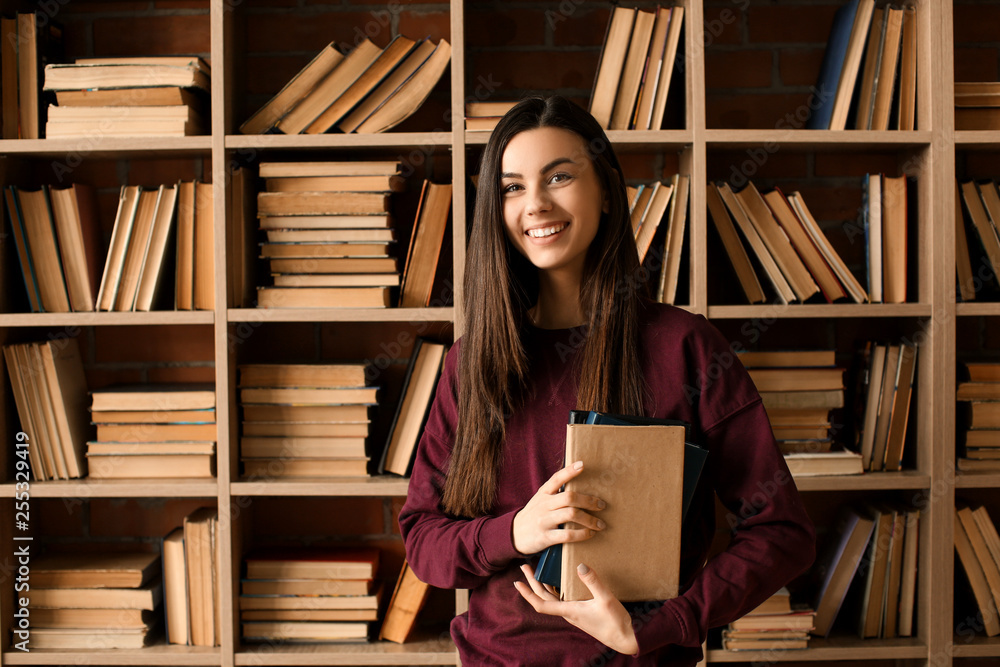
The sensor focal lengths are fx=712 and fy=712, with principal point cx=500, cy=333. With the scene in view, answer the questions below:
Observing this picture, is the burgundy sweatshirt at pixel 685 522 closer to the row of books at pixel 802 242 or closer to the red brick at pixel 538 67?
the row of books at pixel 802 242

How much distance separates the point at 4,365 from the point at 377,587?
3.27ft

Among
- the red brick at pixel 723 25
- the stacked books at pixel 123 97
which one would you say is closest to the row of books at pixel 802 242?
the red brick at pixel 723 25

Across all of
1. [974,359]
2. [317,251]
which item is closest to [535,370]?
[317,251]

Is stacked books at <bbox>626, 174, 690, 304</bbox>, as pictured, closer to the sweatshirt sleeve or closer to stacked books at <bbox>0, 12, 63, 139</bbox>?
the sweatshirt sleeve

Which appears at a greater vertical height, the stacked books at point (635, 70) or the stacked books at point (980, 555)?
the stacked books at point (635, 70)

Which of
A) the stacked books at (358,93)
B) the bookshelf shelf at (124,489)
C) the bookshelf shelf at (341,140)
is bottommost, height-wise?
the bookshelf shelf at (124,489)

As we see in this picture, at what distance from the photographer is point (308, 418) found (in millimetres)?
1621

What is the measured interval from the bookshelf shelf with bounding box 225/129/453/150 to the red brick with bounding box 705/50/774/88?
74 centimetres

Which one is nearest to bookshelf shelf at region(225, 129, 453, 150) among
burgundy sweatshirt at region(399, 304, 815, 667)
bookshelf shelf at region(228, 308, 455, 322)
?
bookshelf shelf at region(228, 308, 455, 322)

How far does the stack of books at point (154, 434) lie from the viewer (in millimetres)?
1608

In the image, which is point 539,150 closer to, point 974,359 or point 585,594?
point 585,594

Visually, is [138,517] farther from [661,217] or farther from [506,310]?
[661,217]

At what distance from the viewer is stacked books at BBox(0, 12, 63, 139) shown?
5.27 feet

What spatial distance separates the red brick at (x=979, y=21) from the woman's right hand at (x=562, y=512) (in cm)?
164
